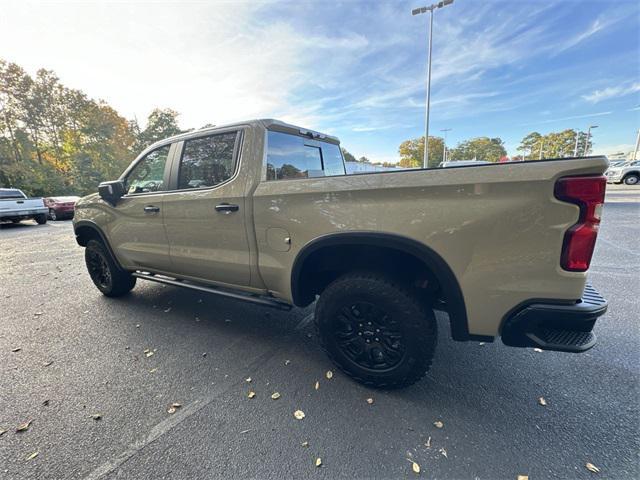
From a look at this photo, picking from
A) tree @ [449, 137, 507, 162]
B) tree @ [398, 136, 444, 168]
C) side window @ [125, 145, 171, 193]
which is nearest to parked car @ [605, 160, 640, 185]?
side window @ [125, 145, 171, 193]

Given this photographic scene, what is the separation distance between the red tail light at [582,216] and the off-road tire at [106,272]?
14.7 ft

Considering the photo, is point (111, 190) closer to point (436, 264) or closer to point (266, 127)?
point (266, 127)

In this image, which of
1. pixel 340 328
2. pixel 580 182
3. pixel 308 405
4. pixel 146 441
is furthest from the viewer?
pixel 340 328

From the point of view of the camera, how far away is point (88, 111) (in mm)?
30891

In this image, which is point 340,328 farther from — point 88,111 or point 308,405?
point 88,111

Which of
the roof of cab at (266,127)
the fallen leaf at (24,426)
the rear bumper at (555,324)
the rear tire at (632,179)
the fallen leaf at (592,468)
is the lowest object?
the fallen leaf at (592,468)

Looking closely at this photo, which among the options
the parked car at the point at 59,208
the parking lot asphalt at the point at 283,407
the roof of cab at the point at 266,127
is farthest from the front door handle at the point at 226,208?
the parked car at the point at 59,208

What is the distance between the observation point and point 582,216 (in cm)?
146

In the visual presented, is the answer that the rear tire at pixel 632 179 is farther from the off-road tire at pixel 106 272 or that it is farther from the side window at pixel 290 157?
the off-road tire at pixel 106 272

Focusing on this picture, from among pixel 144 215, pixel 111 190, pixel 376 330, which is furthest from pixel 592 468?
pixel 111 190

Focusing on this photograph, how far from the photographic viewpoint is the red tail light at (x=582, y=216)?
142cm

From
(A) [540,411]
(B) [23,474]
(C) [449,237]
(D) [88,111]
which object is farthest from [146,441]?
(D) [88,111]

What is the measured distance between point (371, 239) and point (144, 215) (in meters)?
2.61

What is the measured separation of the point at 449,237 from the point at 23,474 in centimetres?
274
